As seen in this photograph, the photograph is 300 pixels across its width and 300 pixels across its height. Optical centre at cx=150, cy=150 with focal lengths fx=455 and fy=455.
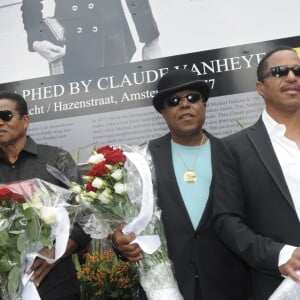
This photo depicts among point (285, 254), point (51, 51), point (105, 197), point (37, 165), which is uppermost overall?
point (51, 51)

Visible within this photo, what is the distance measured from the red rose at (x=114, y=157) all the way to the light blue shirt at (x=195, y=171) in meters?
0.41

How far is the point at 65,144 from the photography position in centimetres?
339

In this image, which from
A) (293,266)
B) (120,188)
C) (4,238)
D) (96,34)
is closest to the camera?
(293,266)

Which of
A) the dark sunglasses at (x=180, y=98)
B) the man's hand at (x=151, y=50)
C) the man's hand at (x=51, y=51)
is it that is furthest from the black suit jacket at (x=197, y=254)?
the man's hand at (x=51, y=51)

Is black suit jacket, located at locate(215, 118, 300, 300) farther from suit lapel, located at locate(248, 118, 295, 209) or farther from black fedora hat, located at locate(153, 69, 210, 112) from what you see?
black fedora hat, located at locate(153, 69, 210, 112)

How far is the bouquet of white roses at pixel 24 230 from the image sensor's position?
73.9 inches

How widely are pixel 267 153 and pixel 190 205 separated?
511mm

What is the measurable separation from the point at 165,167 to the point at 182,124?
26 cm

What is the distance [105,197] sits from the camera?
1926 millimetres

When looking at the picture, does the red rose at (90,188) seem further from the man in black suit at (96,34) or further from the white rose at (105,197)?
the man in black suit at (96,34)

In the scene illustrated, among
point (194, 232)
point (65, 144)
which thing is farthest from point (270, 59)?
point (65, 144)

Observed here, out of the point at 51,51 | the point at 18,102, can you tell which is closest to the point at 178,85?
the point at 18,102

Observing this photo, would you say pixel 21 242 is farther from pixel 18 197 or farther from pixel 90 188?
pixel 90 188

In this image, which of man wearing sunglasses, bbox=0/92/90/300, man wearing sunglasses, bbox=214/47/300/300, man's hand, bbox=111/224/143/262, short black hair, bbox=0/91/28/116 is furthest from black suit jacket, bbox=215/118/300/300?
short black hair, bbox=0/91/28/116
